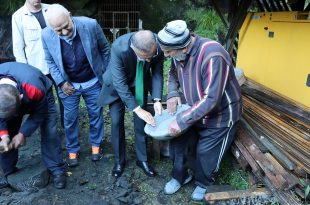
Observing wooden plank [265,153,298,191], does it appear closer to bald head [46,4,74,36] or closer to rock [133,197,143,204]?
rock [133,197,143,204]

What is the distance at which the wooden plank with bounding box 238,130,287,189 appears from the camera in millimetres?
2975

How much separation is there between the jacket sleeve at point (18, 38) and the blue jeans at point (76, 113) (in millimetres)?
892

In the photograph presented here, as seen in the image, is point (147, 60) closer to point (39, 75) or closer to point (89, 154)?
point (39, 75)

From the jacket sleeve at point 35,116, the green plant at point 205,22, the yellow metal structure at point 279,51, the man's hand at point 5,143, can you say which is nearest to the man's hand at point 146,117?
the jacket sleeve at point 35,116

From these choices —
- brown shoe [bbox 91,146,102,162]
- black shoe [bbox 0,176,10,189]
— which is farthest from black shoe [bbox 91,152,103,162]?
black shoe [bbox 0,176,10,189]

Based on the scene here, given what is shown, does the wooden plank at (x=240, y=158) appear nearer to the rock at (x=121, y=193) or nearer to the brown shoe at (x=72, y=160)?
the rock at (x=121, y=193)

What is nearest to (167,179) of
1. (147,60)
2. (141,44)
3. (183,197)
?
(183,197)

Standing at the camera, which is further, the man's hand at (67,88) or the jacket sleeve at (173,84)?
the man's hand at (67,88)

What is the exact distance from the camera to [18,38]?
4438mm

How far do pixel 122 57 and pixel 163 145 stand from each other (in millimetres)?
1638

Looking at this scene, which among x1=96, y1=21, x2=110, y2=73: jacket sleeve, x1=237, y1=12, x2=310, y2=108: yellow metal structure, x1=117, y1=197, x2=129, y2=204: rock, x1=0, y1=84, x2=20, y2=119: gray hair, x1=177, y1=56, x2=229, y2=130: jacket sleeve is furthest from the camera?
x1=237, y1=12, x2=310, y2=108: yellow metal structure

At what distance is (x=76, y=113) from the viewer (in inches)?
171

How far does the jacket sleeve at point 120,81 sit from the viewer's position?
354 centimetres

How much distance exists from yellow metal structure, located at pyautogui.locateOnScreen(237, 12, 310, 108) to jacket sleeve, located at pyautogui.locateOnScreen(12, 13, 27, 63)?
3.91 meters
